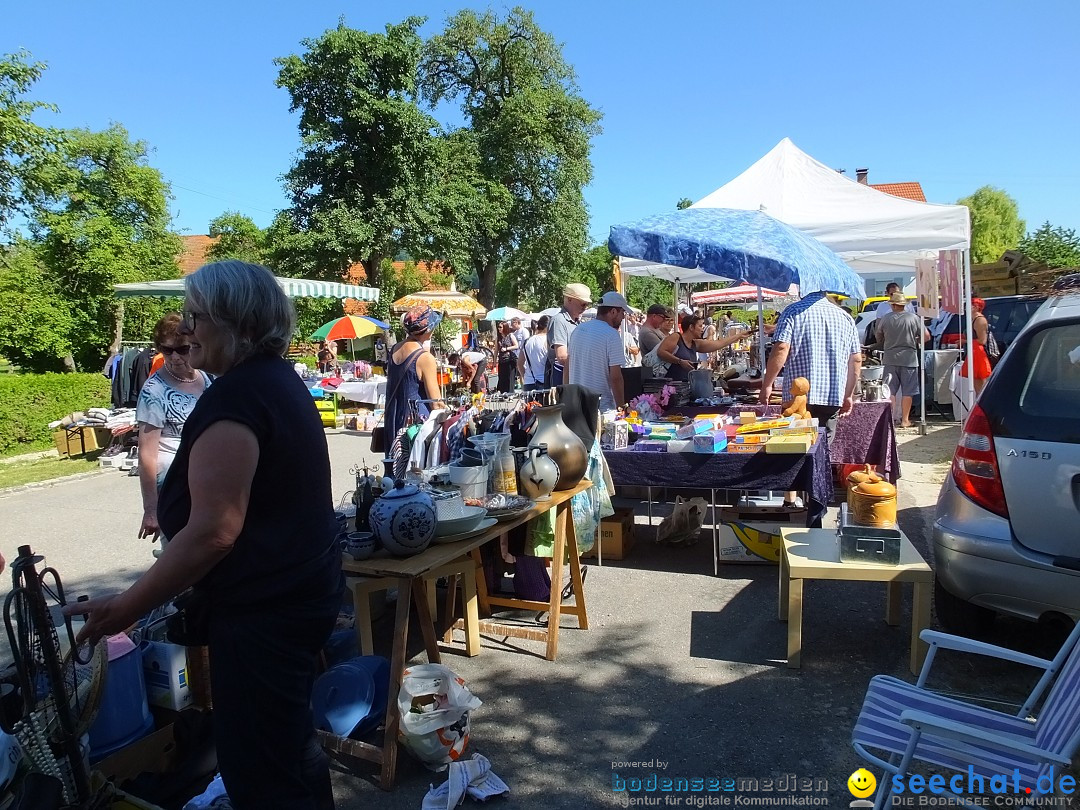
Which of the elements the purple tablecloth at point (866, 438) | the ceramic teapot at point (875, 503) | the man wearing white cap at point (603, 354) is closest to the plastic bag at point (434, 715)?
the ceramic teapot at point (875, 503)

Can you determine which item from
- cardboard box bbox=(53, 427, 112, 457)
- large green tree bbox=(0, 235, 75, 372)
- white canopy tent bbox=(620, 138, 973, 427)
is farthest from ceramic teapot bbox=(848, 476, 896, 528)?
large green tree bbox=(0, 235, 75, 372)

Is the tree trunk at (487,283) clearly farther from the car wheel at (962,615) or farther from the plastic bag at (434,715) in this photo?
the plastic bag at (434,715)

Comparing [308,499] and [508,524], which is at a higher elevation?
[308,499]

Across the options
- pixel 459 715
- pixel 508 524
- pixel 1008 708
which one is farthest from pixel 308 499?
pixel 1008 708

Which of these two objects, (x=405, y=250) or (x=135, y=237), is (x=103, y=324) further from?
(x=405, y=250)

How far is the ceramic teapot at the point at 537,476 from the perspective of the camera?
372cm

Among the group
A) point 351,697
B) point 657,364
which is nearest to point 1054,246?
point 657,364

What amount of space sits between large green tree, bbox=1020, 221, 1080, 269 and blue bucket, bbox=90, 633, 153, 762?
28.7 meters

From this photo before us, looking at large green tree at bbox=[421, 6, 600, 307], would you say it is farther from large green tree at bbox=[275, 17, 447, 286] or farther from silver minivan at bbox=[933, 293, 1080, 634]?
silver minivan at bbox=[933, 293, 1080, 634]

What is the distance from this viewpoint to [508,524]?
11.0 ft

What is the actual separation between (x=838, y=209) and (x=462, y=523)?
22.6 ft

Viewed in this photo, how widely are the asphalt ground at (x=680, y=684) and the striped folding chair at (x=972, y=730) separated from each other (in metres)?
0.46

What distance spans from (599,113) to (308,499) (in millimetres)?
36695

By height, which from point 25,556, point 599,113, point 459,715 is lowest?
point 459,715
